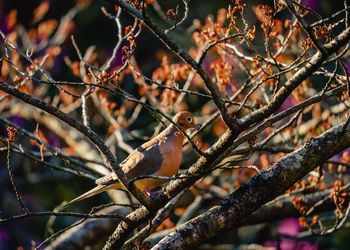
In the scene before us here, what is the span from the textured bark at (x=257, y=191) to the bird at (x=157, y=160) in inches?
32.1

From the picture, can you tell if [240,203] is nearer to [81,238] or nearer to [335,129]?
[335,129]

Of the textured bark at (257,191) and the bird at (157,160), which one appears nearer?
the textured bark at (257,191)

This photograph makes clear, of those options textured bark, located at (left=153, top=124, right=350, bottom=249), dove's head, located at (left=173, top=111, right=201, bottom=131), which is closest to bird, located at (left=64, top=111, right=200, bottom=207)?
dove's head, located at (left=173, top=111, right=201, bottom=131)

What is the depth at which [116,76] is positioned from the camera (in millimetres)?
3455

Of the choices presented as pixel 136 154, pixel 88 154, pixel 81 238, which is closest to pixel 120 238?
pixel 136 154

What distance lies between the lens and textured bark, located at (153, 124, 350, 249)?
3.48 metres

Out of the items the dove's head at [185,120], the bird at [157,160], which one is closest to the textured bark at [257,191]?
the bird at [157,160]

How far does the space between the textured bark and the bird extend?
81 cm

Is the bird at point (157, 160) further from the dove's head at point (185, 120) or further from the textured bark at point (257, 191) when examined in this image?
the textured bark at point (257, 191)

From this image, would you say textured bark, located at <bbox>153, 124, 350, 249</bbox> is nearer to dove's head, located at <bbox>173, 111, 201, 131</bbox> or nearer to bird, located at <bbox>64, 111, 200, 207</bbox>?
bird, located at <bbox>64, 111, 200, 207</bbox>

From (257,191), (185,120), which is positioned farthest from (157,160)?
(257,191)

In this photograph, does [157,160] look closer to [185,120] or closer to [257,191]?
[185,120]

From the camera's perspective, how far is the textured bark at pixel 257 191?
3477 mm

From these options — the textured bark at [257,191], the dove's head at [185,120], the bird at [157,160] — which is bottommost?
the textured bark at [257,191]
